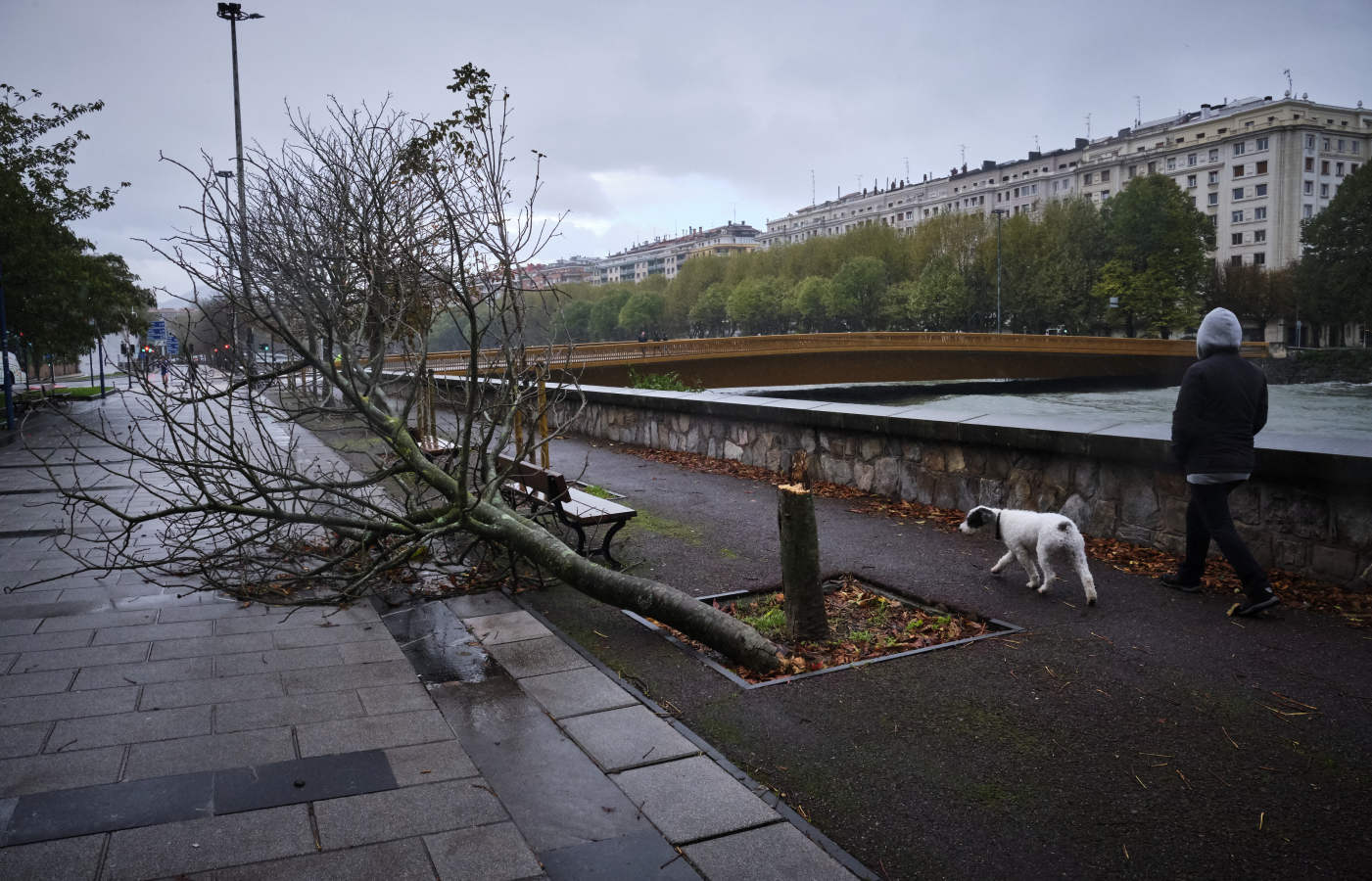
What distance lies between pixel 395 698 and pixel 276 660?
956 millimetres

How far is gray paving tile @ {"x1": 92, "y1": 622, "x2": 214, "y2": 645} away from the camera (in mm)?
5266

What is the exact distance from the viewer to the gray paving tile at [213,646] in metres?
5.02

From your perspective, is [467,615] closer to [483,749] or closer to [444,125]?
[483,749]

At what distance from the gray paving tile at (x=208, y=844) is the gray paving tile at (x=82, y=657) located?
2.10 meters

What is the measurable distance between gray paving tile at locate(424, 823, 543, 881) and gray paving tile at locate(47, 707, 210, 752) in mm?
1522

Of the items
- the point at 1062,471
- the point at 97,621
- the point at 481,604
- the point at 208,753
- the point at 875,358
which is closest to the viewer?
the point at 208,753

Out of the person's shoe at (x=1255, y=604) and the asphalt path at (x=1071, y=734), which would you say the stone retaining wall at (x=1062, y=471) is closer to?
the asphalt path at (x=1071, y=734)

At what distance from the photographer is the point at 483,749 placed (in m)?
3.78

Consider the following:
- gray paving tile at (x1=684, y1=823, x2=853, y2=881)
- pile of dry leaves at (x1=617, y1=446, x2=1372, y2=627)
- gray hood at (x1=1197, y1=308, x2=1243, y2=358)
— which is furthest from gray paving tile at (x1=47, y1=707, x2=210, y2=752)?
gray hood at (x1=1197, y1=308, x2=1243, y2=358)

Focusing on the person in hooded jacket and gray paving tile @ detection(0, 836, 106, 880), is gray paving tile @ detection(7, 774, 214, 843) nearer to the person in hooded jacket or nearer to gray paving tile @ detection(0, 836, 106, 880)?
gray paving tile @ detection(0, 836, 106, 880)

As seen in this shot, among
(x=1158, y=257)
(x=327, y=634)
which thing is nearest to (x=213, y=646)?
(x=327, y=634)

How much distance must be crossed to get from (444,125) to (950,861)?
10594mm

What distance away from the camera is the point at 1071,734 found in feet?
12.6

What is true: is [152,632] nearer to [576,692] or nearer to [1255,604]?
[576,692]
